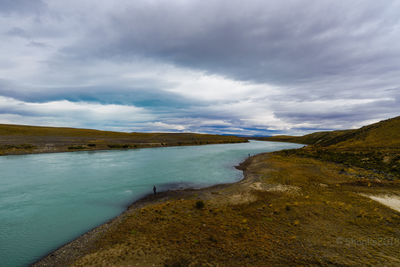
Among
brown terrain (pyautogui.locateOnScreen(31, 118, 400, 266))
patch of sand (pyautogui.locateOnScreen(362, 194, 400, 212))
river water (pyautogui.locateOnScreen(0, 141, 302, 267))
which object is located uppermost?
patch of sand (pyautogui.locateOnScreen(362, 194, 400, 212))

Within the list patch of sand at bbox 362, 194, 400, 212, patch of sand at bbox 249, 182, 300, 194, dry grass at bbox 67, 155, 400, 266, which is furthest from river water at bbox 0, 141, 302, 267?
patch of sand at bbox 362, 194, 400, 212

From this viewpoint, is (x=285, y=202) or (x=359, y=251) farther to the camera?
(x=285, y=202)

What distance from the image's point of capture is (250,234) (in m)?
12.1

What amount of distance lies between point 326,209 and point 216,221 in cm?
1056

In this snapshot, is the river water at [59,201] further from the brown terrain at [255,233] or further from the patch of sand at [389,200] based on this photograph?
the patch of sand at [389,200]

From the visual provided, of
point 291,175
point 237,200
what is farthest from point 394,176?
point 237,200

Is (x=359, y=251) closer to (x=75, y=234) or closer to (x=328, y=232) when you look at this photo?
(x=328, y=232)

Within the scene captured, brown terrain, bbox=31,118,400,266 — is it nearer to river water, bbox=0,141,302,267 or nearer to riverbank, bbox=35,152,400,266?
riverbank, bbox=35,152,400,266

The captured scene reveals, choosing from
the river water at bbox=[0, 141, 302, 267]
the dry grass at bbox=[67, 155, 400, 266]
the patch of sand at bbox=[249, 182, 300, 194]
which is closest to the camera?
the dry grass at bbox=[67, 155, 400, 266]

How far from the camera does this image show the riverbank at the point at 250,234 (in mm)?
9672

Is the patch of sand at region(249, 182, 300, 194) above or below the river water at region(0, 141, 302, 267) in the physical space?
above

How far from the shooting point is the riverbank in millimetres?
9672

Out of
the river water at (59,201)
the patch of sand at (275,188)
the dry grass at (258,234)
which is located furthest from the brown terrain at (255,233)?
the river water at (59,201)

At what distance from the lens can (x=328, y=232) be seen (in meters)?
12.0
